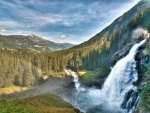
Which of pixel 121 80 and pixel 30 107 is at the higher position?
pixel 121 80

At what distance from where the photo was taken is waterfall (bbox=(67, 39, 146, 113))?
75375mm

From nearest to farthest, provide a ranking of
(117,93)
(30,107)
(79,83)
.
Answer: (30,107)
(117,93)
(79,83)

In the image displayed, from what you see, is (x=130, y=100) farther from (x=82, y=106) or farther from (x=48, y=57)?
(x=48, y=57)

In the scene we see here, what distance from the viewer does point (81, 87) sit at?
130 metres

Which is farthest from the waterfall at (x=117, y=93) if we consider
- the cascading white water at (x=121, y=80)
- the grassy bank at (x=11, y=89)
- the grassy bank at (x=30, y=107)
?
the grassy bank at (x=11, y=89)

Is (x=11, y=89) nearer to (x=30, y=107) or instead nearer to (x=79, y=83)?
(x=79, y=83)

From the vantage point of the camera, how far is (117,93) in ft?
290

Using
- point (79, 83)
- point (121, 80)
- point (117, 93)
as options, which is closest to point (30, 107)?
point (117, 93)

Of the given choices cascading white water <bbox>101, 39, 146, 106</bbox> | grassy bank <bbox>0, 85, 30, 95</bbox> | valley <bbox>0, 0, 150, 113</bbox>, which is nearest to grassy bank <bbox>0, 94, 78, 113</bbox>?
valley <bbox>0, 0, 150, 113</bbox>

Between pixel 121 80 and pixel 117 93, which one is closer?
pixel 117 93

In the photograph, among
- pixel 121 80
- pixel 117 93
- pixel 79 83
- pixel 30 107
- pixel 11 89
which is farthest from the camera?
pixel 11 89

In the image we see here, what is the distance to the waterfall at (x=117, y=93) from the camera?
247 feet

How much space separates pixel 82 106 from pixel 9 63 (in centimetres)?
8437

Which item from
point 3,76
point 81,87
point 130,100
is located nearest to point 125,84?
point 130,100
